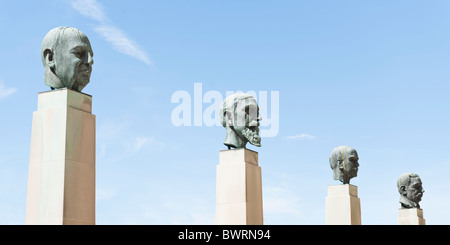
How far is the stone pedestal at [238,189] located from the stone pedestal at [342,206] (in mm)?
5878

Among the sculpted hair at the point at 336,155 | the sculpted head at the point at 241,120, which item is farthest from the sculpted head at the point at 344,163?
the sculpted head at the point at 241,120

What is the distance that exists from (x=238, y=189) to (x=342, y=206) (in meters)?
6.52

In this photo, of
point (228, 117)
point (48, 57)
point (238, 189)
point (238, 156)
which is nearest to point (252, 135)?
point (238, 156)

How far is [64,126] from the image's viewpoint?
32.9 feet

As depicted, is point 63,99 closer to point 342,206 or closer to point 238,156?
point 238,156

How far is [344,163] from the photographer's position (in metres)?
20.0

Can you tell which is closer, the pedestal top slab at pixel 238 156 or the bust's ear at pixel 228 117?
the pedestal top slab at pixel 238 156

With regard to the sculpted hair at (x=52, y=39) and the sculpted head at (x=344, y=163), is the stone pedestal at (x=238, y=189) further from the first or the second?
the sculpted head at (x=344, y=163)

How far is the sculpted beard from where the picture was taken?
1460 cm

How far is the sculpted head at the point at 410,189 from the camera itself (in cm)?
2458

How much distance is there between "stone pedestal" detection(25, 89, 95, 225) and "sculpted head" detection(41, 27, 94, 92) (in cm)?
28

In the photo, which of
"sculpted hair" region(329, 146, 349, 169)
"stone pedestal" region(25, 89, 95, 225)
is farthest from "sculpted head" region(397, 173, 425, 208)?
"stone pedestal" region(25, 89, 95, 225)

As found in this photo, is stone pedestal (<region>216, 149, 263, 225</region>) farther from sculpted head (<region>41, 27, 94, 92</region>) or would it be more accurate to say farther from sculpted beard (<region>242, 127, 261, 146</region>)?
sculpted head (<region>41, 27, 94, 92</region>)
